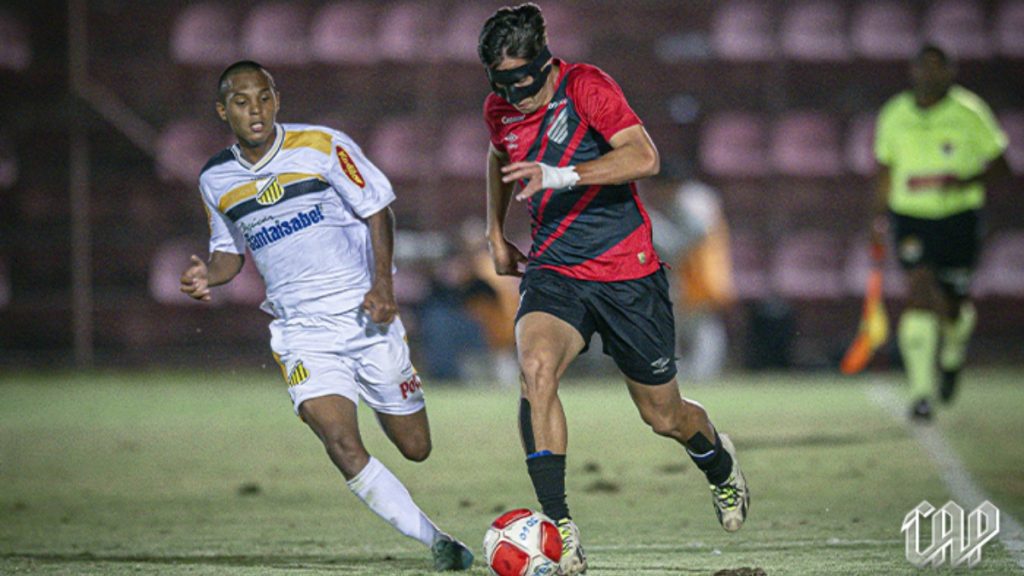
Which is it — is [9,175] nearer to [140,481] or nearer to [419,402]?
[140,481]

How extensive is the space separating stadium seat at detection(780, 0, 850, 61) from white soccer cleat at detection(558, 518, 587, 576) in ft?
49.1

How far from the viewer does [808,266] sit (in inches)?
780

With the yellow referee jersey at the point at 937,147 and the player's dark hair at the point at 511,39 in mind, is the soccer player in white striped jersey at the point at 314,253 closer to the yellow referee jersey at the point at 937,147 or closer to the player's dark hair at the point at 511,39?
the player's dark hair at the point at 511,39

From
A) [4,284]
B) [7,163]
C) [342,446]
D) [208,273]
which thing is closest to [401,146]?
[7,163]

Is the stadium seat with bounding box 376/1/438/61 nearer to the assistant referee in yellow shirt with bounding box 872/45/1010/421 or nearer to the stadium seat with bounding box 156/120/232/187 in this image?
the stadium seat with bounding box 156/120/232/187

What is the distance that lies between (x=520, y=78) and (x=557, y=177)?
0.55 m

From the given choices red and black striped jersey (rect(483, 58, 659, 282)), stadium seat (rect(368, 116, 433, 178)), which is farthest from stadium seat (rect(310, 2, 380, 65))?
red and black striped jersey (rect(483, 58, 659, 282))

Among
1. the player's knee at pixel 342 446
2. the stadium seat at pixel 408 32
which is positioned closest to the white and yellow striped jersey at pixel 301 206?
the player's knee at pixel 342 446

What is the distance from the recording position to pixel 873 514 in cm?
795

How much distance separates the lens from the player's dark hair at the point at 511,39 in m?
6.30

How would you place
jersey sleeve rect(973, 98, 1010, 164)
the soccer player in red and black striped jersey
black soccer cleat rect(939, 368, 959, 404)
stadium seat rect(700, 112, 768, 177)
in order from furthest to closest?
stadium seat rect(700, 112, 768, 177) → black soccer cleat rect(939, 368, 959, 404) → jersey sleeve rect(973, 98, 1010, 164) → the soccer player in red and black striped jersey

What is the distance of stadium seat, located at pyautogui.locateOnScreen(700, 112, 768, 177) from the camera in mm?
20125

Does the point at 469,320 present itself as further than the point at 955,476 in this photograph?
Yes

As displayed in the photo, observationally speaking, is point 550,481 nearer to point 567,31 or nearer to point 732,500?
point 732,500
